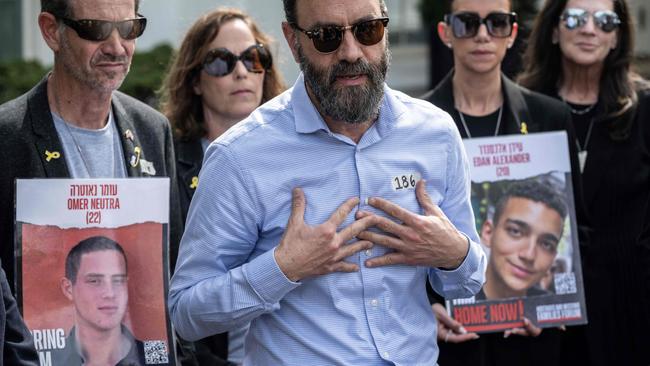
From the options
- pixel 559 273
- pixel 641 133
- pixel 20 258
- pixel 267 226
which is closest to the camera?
pixel 267 226

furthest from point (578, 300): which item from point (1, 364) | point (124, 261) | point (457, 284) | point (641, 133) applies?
point (1, 364)

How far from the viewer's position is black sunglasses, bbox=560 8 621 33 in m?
6.32

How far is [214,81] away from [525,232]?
1.71m

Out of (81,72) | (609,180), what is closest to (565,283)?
(609,180)

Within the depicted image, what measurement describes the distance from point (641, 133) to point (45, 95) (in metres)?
3.15

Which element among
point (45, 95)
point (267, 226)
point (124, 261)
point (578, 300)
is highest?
→ point (45, 95)

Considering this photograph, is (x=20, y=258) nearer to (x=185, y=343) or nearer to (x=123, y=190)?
(x=123, y=190)

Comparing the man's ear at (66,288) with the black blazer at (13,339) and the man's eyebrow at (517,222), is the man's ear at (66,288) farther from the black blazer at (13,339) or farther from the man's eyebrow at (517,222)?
the man's eyebrow at (517,222)

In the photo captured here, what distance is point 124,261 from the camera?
466cm

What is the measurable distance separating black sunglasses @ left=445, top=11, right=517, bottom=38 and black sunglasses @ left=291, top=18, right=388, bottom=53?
7.15ft

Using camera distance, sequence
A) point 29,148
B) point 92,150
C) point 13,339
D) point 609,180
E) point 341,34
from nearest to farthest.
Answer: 1. point 13,339
2. point 341,34
3. point 29,148
4. point 92,150
5. point 609,180

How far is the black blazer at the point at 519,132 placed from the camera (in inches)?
227

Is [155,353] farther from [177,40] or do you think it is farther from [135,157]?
[177,40]

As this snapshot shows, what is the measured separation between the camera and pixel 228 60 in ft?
19.6
